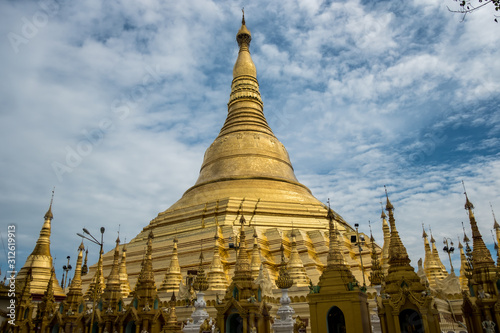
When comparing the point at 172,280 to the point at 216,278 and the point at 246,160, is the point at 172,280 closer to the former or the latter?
the point at 216,278

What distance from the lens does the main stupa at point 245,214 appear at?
2594 centimetres

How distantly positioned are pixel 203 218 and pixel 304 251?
8452 millimetres

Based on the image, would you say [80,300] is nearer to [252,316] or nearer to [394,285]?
[252,316]

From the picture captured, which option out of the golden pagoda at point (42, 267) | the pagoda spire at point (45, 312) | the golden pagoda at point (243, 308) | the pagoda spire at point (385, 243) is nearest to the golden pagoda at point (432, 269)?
the pagoda spire at point (385, 243)

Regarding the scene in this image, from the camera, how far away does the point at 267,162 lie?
3622 cm

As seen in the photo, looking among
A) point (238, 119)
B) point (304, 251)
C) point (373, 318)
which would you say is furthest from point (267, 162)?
point (373, 318)

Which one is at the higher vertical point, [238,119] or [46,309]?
[238,119]

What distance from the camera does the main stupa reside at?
2594 centimetres

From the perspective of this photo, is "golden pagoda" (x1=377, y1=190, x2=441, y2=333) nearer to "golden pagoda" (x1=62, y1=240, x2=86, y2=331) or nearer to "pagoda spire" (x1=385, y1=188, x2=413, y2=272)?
"pagoda spire" (x1=385, y1=188, x2=413, y2=272)

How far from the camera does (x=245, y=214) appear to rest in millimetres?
30156

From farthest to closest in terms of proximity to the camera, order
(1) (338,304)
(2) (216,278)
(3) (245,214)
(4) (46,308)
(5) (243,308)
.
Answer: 1. (3) (245,214)
2. (4) (46,308)
3. (2) (216,278)
4. (5) (243,308)
5. (1) (338,304)

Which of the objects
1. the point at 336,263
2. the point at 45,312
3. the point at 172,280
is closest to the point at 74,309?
the point at 45,312

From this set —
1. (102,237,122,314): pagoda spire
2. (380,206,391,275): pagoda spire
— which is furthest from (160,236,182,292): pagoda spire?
(380,206,391,275): pagoda spire

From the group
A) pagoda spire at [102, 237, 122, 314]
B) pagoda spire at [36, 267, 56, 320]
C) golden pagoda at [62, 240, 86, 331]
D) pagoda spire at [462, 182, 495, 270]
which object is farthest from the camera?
pagoda spire at [36, 267, 56, 320]
